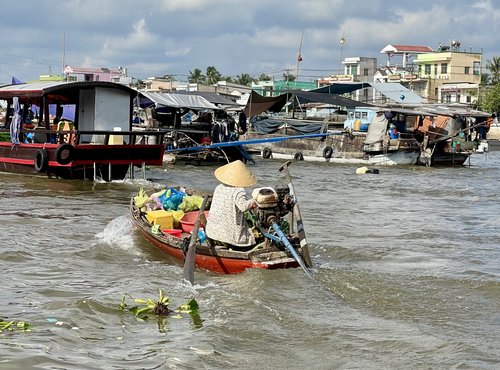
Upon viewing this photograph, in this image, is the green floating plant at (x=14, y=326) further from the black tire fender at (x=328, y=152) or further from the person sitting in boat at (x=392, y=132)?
the black tire fender at (x=328, y=152)

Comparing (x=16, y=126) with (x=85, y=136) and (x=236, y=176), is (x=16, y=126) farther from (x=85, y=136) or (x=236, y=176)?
(x=236, y=176)

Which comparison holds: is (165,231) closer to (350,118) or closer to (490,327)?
(490,327)

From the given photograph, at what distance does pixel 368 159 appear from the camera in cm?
2720

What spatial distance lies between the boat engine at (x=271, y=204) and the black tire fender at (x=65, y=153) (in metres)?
8.91

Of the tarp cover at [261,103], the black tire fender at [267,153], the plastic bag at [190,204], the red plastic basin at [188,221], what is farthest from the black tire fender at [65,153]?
the black tire fender at [267,153]

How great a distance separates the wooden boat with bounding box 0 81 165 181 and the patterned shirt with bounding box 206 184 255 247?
333 inches

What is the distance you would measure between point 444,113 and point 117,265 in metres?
21.5

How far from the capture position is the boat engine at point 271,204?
7.99m

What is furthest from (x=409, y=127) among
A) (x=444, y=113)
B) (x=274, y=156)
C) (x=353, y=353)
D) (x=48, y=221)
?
(x=353, y=353)

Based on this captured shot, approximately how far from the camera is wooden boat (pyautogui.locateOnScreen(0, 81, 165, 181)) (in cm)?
1638

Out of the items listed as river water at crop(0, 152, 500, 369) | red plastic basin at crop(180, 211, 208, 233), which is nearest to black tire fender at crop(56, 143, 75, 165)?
river water at crop(0, 152, 500, 369)

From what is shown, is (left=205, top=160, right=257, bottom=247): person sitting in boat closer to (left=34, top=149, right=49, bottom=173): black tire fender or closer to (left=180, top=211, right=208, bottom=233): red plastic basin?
(left=180, top=211, right=208, bottom=233): red plastic basin

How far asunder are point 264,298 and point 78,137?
1010 centimetres

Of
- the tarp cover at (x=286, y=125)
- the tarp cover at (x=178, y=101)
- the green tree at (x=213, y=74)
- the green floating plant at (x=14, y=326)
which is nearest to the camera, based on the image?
the green floating plant at (x=14, y=326)
